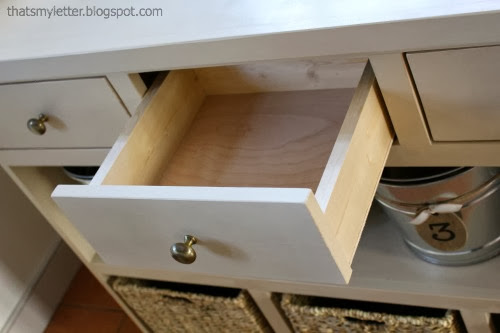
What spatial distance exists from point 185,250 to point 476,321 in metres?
0.40

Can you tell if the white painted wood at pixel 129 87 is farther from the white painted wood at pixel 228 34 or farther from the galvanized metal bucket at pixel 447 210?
the galvanized metal bucket at pixel 447 210

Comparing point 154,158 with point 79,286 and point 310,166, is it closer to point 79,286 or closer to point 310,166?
point 310,166

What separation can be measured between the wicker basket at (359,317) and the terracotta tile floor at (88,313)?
62 centimetres

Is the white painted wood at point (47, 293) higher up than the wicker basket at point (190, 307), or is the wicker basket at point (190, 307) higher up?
the white painted wood at point (47, 293)

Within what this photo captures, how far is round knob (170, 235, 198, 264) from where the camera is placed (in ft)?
2.13

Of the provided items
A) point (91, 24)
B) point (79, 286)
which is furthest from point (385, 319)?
point (79, 286)

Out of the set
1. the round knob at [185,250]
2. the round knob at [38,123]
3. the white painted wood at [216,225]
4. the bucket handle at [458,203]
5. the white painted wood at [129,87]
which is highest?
the bucket handle at [458,203]

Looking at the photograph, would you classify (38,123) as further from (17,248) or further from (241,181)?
(17,248)

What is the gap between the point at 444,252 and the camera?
0.88 m

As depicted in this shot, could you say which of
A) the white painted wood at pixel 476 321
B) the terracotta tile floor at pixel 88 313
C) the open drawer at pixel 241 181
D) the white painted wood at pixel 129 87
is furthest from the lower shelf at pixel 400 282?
the terracotta tile floor at pixel 88 313

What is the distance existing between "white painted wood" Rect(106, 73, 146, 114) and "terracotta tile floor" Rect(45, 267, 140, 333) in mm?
749

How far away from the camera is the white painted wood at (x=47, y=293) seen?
4.72 feet

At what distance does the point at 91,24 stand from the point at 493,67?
49 cm

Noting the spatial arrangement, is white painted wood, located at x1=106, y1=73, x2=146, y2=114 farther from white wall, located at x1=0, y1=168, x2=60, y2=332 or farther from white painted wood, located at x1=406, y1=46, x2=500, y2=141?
white wall, located at x1=0, y1=168, x2=60, y2=332
